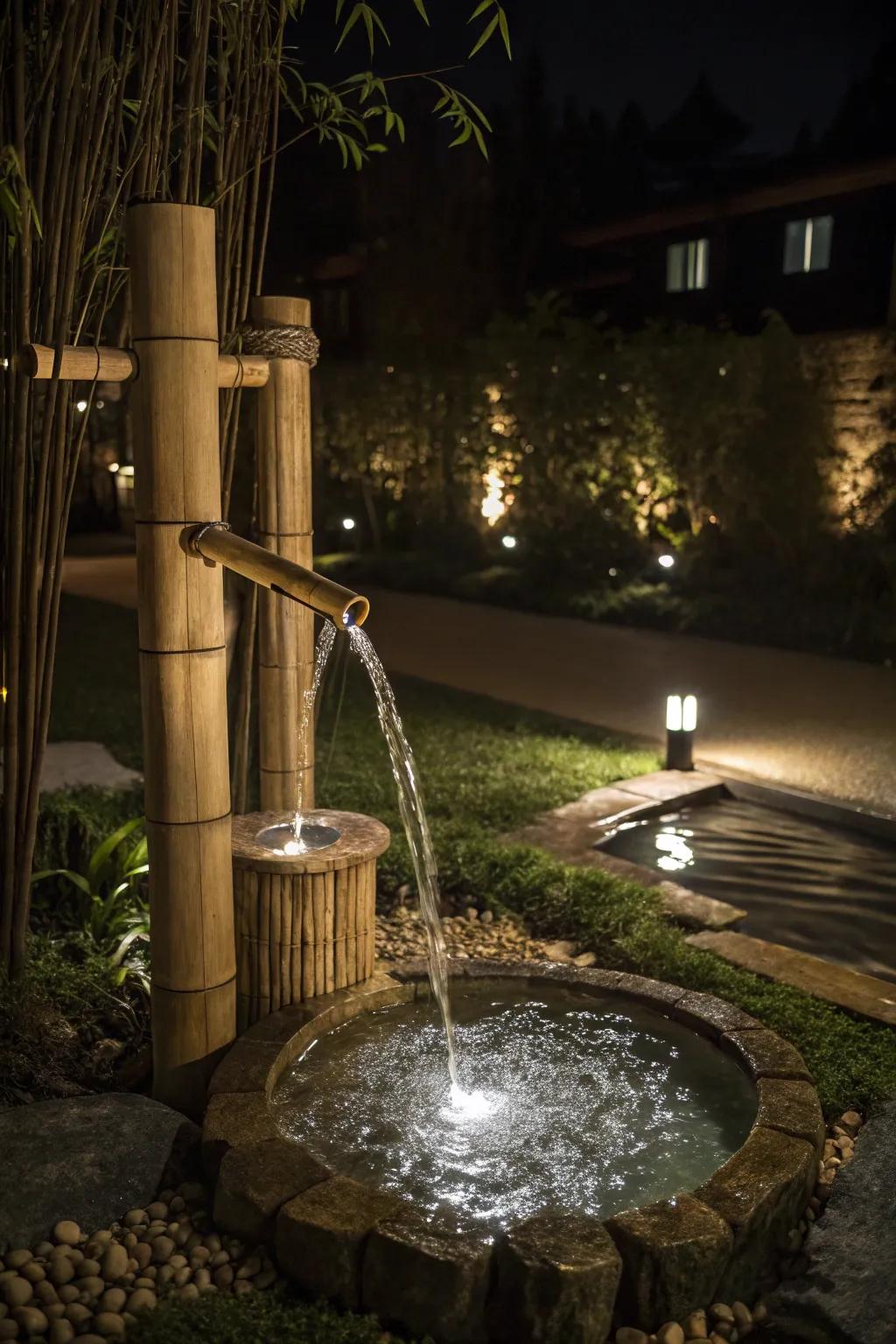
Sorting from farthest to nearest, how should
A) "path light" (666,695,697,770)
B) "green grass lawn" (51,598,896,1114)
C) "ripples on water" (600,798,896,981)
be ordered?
1. "path light" (666,695,697,770)
2. "ripples on water" (600,798,896,981)
3. "green grass lawn" (51,598,896,1114)

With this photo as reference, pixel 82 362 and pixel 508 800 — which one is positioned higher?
pixel 82 362

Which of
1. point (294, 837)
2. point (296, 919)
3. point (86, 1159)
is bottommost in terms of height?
point (86, 1159)

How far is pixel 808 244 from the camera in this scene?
51.0 feet

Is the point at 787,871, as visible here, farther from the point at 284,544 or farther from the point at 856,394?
the point at 856,394

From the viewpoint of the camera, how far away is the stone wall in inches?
470

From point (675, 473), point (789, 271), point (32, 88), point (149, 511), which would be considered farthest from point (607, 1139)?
point (789, 271)

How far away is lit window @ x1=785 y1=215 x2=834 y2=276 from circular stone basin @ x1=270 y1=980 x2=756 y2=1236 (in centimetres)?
1368

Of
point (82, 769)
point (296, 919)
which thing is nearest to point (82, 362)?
point (296, 919)

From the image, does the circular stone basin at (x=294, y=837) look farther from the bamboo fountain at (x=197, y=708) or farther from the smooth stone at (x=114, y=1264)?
the smooth stone at (x=114, y=1264)

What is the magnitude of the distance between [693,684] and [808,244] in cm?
857

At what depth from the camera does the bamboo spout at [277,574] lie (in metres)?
2.88

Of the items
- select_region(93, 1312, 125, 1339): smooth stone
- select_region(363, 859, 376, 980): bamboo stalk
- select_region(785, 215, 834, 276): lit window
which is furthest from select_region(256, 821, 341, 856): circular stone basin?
select_region(785, 215, 834, 276): lit window

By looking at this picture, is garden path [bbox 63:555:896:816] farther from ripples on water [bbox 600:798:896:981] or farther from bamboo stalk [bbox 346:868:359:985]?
bamboo stalk [bbox 346:868:359:985]

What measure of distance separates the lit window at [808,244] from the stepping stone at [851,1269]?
14309mm
